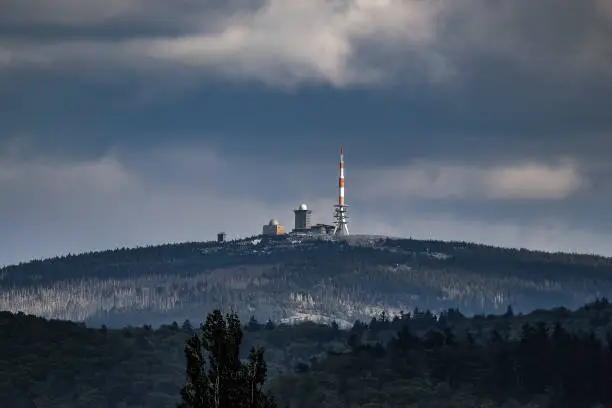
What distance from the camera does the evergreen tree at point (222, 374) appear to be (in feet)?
526

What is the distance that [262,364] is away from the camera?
543ft

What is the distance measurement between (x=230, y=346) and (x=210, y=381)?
159 inches

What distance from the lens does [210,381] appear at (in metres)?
162

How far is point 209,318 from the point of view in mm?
163625

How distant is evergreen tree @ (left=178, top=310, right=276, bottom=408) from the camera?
160 meters

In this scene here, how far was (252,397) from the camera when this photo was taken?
162750 mm

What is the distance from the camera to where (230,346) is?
541 ft

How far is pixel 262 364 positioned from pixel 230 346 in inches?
128

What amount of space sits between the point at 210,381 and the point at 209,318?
17.6 feet

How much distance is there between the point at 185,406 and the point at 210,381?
15.8 ft

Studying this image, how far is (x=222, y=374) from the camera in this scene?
164m

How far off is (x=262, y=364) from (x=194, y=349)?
8.14 meters

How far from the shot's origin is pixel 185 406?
158 m

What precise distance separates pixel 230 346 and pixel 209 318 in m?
3.26
